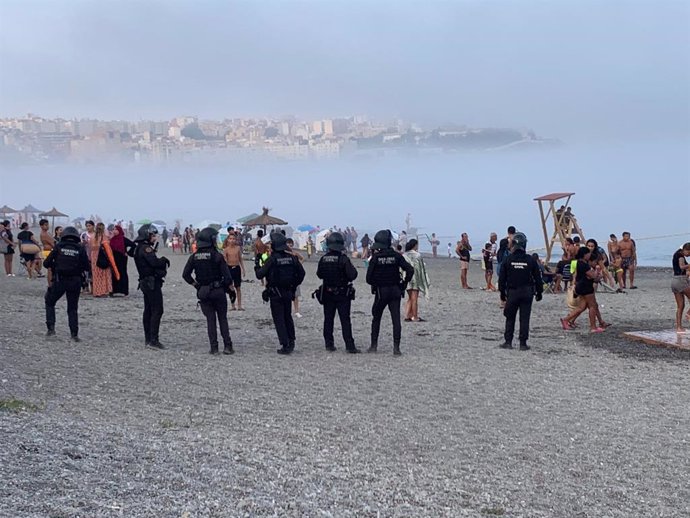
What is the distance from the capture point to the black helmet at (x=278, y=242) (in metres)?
13.4

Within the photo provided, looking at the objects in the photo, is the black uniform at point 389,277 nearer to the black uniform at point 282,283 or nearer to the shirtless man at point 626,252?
the black uniform at point 282,283

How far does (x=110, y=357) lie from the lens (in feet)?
40.5

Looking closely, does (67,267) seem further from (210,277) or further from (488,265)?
(488,265)

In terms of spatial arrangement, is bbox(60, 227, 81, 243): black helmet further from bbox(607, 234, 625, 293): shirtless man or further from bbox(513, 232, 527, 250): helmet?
bbox(607, 234, 625, 293): shirtless man

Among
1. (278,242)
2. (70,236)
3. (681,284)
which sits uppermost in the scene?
(70,236)

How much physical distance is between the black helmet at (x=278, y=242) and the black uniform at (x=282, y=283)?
0.21ft

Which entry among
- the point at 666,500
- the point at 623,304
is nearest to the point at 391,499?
the point at 666,500

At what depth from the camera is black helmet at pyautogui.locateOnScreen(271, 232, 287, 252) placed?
13.4 metres

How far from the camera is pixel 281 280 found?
13.3m

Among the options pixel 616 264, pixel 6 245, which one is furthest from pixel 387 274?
pixel 6 245

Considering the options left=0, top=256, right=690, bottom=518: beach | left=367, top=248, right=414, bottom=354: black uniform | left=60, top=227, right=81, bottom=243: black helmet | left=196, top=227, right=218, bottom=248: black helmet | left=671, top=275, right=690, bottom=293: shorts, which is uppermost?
left=60, top=227, right=81, bottom=243: black helmet

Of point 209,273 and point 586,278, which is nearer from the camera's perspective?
point 209,273

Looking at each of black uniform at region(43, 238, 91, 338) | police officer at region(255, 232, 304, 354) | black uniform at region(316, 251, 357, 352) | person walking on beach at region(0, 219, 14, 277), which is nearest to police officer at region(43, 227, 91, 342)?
black uniform at region(43, 238, 91, 338)

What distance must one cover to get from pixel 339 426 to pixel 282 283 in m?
4.71
